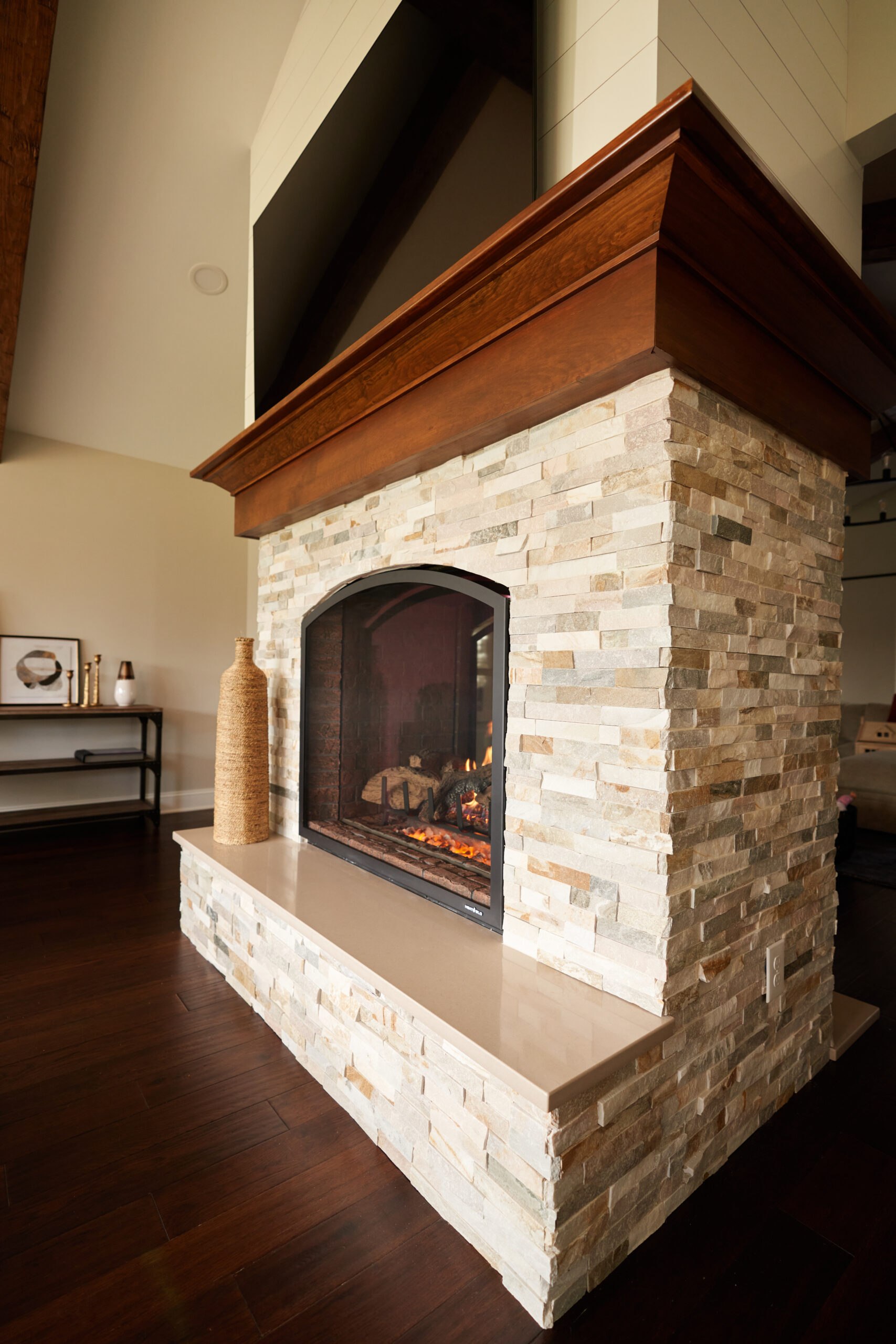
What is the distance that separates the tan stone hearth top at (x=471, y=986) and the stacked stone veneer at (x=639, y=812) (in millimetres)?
60

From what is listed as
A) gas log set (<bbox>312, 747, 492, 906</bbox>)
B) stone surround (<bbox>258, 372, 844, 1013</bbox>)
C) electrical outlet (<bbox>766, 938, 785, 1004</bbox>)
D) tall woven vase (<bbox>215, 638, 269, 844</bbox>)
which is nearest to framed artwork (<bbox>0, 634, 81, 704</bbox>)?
tall woven vase (<bbox>215, 638, 269, 844</bbox>)

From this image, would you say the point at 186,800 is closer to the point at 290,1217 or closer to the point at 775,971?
the point at 290,1217

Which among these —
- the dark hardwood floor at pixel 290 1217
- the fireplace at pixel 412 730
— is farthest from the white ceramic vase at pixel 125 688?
the dark hardwood floor at pixel 290 1217

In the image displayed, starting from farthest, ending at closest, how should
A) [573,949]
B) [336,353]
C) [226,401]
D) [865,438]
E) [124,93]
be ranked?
[226,401] → [124,93] → [336,353] → [865,438] → [573,949]

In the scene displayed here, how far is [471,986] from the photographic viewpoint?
133 cm

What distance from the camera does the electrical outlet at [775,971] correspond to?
4.94 feet

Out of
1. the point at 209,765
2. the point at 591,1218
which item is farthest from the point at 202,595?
the point at 591,1218

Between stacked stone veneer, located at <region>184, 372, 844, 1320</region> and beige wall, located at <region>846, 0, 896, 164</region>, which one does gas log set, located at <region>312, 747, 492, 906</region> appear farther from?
beige wall, located at <region>846, 0, 896, 164</region>

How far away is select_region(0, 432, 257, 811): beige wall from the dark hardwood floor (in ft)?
9.29

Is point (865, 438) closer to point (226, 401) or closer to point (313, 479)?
point (313, 479)

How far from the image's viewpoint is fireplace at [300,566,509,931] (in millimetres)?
1744

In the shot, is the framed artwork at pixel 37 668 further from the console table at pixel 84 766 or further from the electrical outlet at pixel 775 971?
the electrical outlet at pixel 775 971

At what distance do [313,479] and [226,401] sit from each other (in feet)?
8.72

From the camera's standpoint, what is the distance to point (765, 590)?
1.46m
